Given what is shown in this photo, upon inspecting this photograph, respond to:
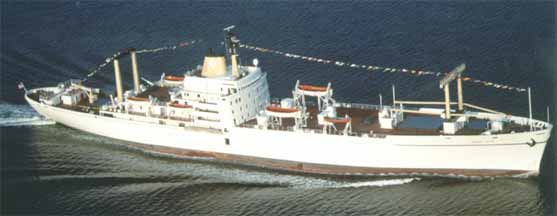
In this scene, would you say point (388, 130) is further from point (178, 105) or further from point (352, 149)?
point (178, 105)

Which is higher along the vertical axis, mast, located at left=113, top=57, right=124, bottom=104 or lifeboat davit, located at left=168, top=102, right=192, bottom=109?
mast, located at left=113, top=57, right=124, bottom=104

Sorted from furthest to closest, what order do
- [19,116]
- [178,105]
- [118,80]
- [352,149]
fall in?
[19,116]
[118,80]
[178,105]
[352,149]

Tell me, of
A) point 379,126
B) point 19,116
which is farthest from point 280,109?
point 19,116

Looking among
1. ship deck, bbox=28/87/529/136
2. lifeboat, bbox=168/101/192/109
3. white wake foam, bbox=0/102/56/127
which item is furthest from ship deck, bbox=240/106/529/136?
white wake foam, bbox=0/102/56/127

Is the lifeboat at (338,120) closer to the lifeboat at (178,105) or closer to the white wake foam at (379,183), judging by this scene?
the white wake foam at (379,183)

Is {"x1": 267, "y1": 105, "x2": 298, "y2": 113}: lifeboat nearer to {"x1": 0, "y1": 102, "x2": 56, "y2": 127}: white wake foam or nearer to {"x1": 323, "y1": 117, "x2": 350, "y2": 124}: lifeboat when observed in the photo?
{"x1": 323, "y1": 117, "x2": 350, "y2": 124}: lifeboat

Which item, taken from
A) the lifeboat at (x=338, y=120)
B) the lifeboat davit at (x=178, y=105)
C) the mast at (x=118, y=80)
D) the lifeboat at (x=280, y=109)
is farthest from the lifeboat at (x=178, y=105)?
the lifeboat at (x=338, y=120)

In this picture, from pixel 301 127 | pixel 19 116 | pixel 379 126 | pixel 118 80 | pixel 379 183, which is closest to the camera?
pixel 379 183
